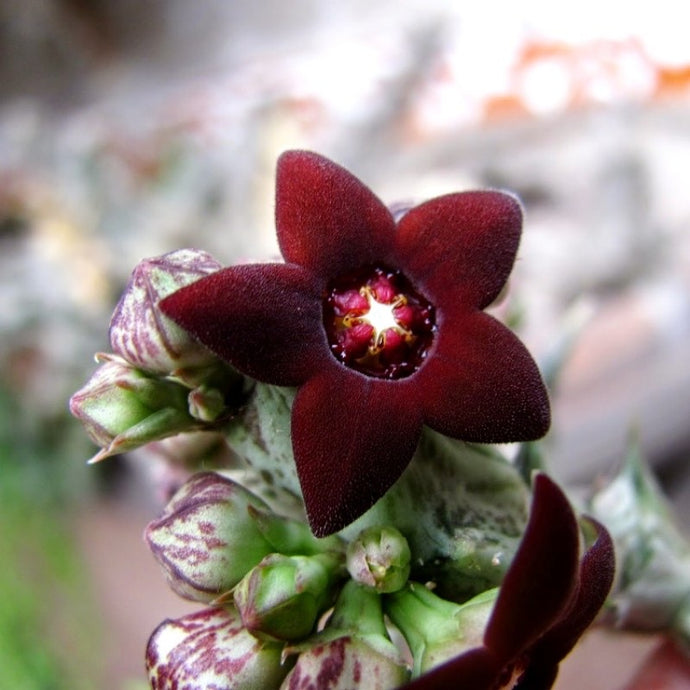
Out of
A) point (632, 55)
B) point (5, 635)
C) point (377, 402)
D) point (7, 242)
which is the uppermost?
point (377, 402)

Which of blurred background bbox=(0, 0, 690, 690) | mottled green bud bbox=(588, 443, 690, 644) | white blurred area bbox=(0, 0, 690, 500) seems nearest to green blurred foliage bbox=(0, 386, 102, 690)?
blurred background bbox=(0, 0, 690, 690)

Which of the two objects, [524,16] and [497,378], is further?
[524,16]

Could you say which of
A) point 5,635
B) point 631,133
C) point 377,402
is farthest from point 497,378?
point 631,133

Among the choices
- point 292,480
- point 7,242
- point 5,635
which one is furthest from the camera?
point 7,242

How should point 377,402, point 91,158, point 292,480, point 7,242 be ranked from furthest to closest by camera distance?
point 7,242 < point 91,158 < point 292,480 < point 377,402

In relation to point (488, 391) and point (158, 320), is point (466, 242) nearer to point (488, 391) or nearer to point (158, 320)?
point (488, 391)

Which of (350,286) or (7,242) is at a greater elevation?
(350,286)

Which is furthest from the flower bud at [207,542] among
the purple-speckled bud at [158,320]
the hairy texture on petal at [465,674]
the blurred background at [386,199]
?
the blurred background at [386,199]

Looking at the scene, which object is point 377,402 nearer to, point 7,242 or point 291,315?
point 291,315
